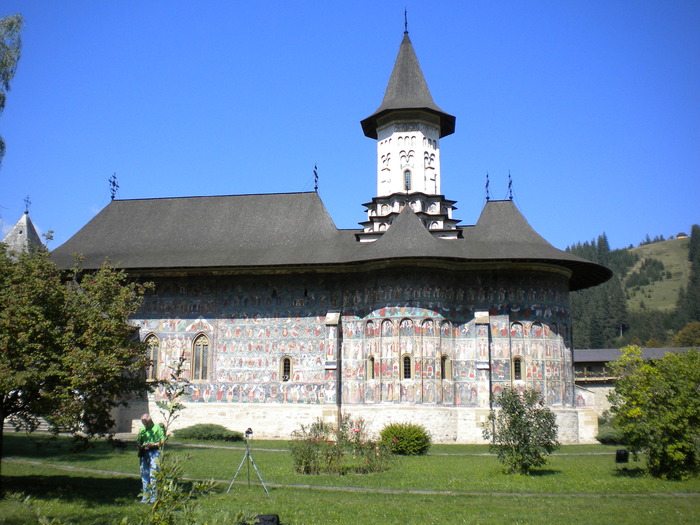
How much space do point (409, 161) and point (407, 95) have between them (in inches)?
130

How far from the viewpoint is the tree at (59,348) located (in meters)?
11.8

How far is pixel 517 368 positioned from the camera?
26.2 metres

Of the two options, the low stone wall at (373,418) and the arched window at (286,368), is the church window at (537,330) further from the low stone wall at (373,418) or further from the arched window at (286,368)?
the arched window at (286,368)

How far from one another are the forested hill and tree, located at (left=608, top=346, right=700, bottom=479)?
72285mm

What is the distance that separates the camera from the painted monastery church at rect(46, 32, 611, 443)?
83.0 feet

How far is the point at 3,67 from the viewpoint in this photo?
1338cm

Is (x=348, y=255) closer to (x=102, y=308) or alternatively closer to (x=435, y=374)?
(x=435, y=374)

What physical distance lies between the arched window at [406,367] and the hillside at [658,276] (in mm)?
109267

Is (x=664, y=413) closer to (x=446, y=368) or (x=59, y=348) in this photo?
(x=446, y=368)

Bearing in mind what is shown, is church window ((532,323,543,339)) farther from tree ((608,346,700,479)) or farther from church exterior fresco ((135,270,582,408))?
tree ((608,346,700,479))

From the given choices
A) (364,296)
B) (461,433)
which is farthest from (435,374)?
(364,296)

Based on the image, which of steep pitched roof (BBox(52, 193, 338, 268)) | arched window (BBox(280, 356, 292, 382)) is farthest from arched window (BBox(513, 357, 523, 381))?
arched window (BBox(280, 356, 292, 382))

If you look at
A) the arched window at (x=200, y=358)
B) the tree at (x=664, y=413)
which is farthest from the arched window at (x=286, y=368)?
the tree at (x=664, y=413)

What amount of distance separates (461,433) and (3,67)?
62.9ft
